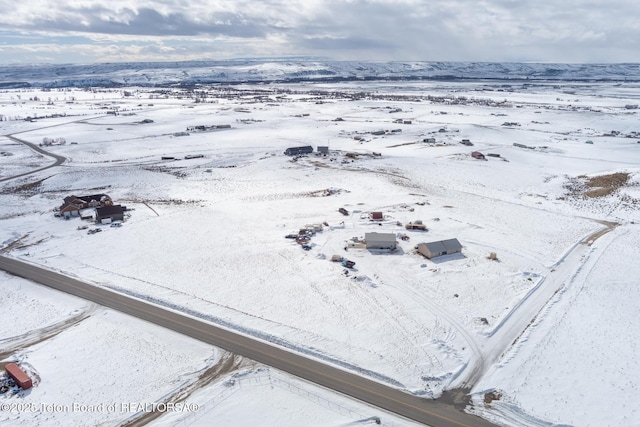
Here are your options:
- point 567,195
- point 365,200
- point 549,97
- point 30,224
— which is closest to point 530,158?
point 567,195

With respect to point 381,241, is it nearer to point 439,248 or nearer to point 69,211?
point 439,248

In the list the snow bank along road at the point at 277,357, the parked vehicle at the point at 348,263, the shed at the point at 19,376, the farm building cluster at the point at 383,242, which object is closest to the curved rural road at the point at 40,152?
the snow bank along road at the point at 277,357

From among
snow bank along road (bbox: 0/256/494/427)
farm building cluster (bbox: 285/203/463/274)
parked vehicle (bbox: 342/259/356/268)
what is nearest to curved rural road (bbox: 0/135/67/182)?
snow bank along road (bbox: 0/256/494/427)

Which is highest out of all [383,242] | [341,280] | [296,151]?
[296,151]

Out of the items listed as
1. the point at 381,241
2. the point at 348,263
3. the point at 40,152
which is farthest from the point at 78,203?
the point at 40,152

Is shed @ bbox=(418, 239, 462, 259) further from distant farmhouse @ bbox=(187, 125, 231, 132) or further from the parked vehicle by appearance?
distant farmhouse @ bbox=(187, 125, 231, 132)
